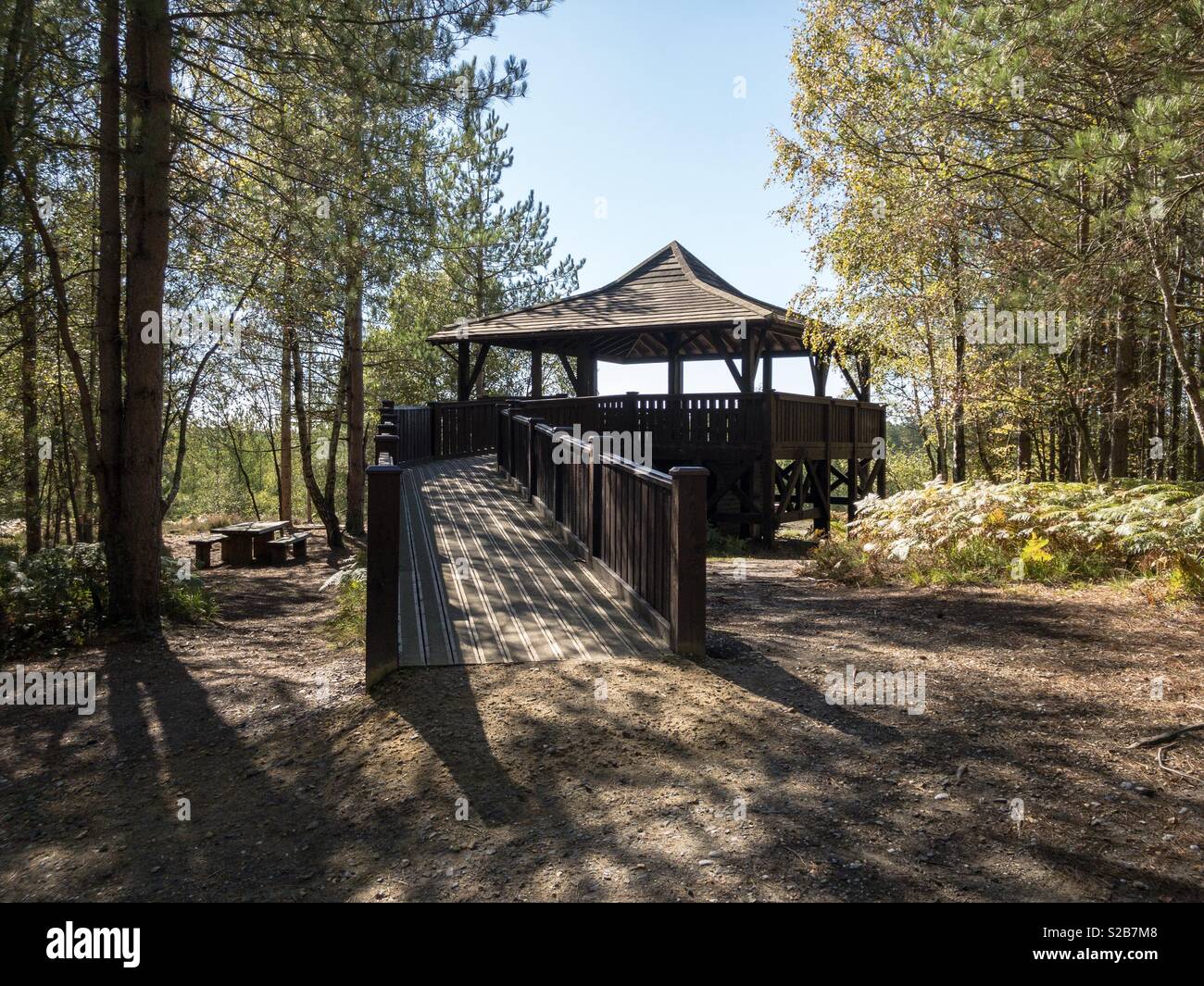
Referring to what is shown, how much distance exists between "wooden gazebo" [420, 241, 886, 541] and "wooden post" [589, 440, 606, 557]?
441 centimetres

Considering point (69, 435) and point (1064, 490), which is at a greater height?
point (69, 435)

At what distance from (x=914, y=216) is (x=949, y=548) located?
185 inches

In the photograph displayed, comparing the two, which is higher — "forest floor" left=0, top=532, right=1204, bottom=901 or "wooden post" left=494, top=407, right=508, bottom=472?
Answer: "wooden post" left=494, top=407, right=508, bottom=472

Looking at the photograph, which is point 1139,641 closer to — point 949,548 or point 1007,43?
point 949,548

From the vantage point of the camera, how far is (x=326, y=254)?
455 inches

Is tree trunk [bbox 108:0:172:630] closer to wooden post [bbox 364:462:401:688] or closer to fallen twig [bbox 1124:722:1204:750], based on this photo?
wooden post [bbox 364:462:401:688]

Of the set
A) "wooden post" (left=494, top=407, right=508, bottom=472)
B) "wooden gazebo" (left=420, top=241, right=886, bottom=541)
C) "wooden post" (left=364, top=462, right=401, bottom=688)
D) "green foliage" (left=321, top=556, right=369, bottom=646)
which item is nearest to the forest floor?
"wooden post" (left=364, top=462, right=401, bottom=688)

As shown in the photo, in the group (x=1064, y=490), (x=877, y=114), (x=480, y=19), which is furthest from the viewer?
(x=877, y=114)

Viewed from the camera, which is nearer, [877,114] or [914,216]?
[914,216]

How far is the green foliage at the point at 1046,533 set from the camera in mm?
7496

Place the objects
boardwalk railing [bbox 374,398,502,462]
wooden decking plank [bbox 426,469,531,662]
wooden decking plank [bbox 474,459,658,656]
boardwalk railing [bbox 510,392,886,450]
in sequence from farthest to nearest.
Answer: boardwalk railing [bbox 374,398,502,462], boardwalk railing [bbox 510,392,886,450], wooden decking plank [bbox 426,469,531,662], wooden decking plank [bbox 474,459,658,656]

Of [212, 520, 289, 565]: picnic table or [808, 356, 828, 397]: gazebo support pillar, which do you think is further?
[808, 356, 828, 397]: gazebo support pillar

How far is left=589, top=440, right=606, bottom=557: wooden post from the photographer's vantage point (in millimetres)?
7812
